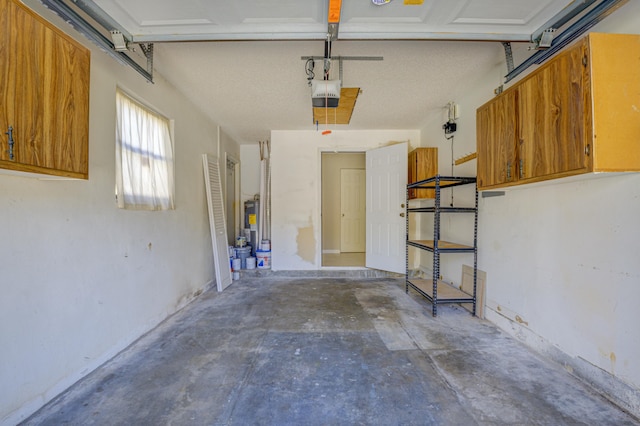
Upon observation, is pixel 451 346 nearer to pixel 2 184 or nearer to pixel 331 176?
pixel 2 184

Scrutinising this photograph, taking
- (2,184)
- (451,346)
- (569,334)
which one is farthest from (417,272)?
(2,184)

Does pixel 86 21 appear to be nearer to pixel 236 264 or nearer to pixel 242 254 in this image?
pixel 236 264

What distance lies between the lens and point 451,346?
2326 mm

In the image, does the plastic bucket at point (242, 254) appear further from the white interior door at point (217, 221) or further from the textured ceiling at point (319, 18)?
the textured ceiling at point (319, 18)

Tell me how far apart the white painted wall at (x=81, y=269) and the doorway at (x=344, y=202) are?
→ 14.0 ft

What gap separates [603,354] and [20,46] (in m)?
3.50

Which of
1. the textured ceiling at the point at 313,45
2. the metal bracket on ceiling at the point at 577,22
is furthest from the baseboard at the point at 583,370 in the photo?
the textured ceiling at the point at 313,45

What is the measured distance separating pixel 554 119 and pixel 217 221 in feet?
12.7

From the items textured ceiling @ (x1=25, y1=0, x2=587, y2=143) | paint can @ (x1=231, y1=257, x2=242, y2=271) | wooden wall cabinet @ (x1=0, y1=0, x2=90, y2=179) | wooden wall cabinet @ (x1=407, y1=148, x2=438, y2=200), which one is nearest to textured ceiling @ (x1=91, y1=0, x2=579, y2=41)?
textured ceiling @ (x1=25, y1=0, x2=587, y2=143)

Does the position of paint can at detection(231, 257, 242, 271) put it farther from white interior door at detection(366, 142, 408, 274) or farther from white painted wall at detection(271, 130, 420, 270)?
white interior door at detection(366, 142, 408, 274)

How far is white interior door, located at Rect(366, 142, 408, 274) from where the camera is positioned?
433 centimetres

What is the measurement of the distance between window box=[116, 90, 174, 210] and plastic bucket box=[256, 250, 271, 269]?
206 centimetres

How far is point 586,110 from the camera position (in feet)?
4.81

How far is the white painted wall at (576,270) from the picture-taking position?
5.23ft
